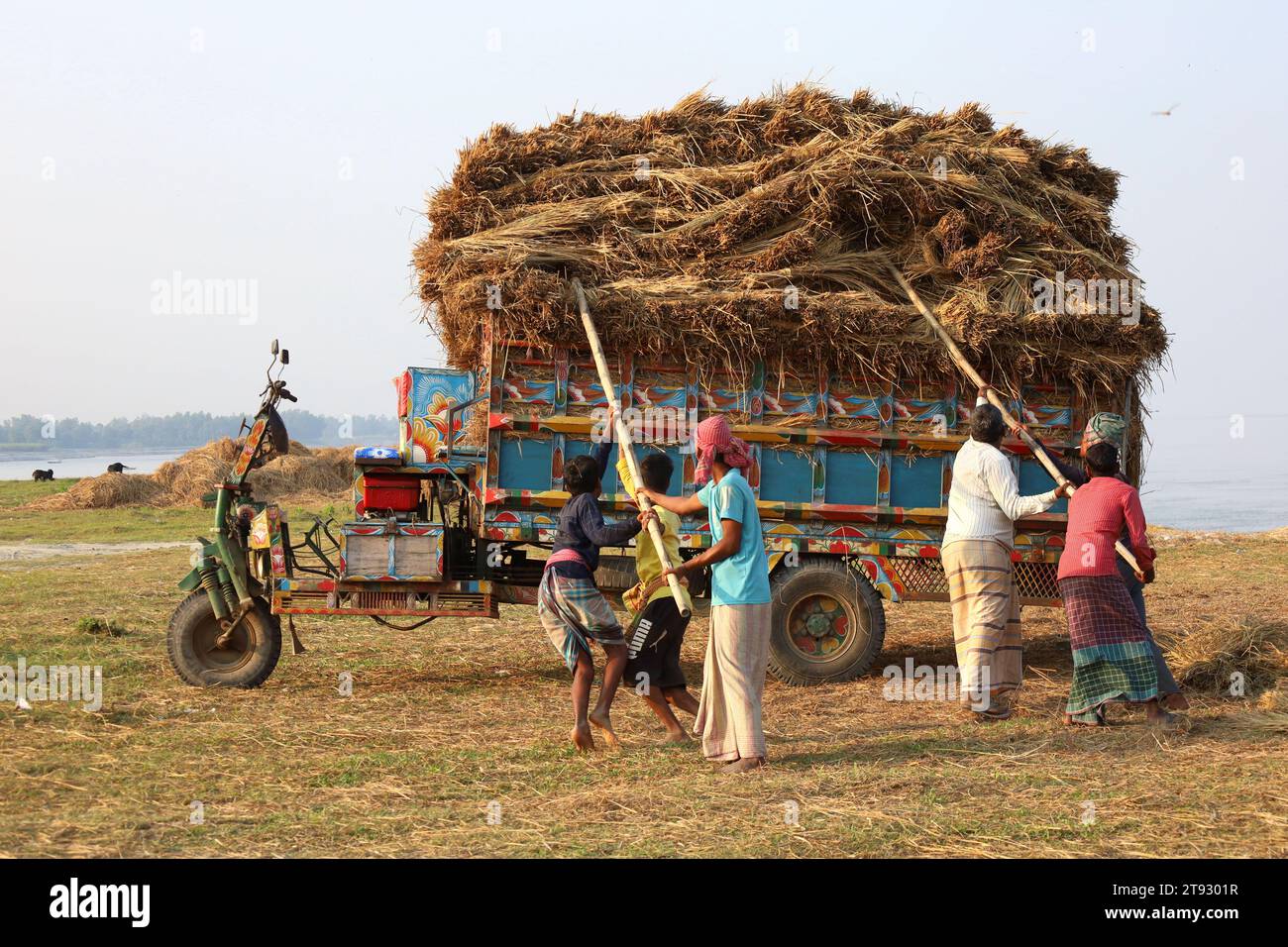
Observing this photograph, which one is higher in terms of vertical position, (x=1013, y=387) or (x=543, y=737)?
(x=1013, y=387)

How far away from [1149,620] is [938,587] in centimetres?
338

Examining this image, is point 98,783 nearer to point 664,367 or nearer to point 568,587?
point 568,587

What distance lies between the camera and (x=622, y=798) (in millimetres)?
5203

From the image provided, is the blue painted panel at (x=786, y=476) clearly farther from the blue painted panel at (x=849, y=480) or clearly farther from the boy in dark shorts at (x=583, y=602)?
the boy in dark shorts at (x=583, y=602)

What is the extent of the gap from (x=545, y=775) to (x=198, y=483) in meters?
22.6

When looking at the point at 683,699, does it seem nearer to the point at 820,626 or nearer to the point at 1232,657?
the point at 820,626

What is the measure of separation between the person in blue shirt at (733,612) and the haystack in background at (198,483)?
19892 millimetres

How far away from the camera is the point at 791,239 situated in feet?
26.4

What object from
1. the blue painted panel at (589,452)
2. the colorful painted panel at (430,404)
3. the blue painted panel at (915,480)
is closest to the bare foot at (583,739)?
the blue painted panel at (589,452)

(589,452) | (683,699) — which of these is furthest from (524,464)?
(683,699)

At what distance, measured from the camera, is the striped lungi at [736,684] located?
5727 millimetres

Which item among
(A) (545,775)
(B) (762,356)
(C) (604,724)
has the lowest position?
(A) (545,775)

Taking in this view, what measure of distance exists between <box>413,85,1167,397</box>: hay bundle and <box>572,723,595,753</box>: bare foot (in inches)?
106

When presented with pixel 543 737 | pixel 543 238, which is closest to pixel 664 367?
pixel 543 238
